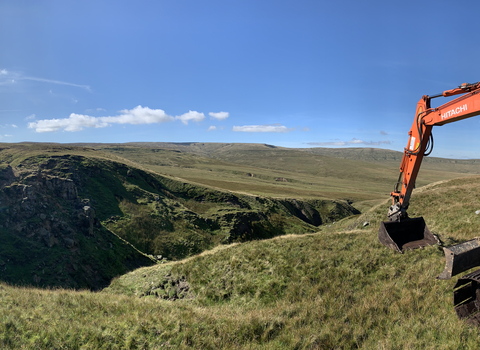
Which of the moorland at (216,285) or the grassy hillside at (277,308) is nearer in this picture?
the grassy hillside at (277,308)

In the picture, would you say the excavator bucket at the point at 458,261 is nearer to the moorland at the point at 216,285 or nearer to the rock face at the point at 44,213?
the moorland at the point at 216,285

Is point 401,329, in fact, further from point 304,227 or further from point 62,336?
point 304,227

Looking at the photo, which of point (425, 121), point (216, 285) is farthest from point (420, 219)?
point (216, 285)

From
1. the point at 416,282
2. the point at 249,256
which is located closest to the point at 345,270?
the point at 416,282

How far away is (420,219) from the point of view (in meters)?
14.5

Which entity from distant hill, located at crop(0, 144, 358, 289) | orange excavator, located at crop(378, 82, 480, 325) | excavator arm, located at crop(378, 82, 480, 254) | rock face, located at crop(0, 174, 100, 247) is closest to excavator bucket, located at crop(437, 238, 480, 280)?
orange excavator, located at crop(378, 82, 480, 325)

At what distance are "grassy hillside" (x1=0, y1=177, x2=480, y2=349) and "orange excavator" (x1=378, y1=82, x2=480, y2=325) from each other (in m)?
0.72

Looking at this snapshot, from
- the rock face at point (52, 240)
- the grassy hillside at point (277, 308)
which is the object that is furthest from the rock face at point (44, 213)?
the grassy hillside at point (277, 308)

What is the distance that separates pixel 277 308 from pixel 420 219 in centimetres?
1070

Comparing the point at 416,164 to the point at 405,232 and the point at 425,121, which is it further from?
the point at 405,232

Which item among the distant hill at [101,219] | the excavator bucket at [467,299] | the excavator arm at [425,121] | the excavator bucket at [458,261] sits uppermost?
the excavator arm at [425,121]

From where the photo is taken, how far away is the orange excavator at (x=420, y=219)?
302 inches

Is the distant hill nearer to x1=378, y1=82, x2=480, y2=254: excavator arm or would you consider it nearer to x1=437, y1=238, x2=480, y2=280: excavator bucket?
x1=378, y1=82, x2=480, y2=254: excavator arm

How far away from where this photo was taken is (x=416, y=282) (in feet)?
32.0
